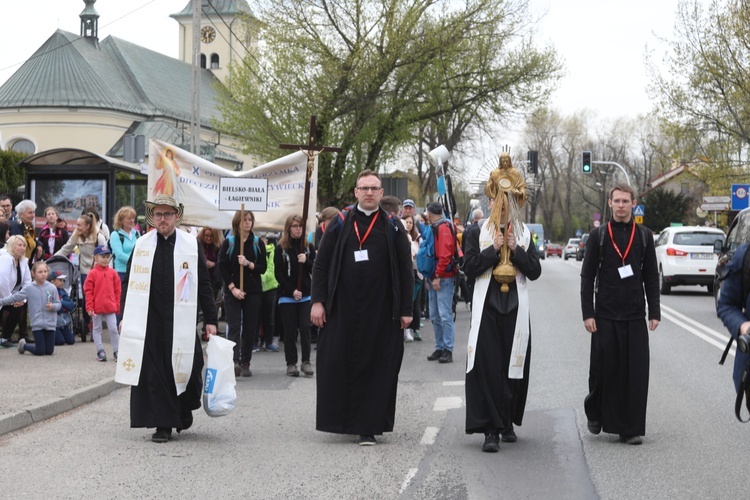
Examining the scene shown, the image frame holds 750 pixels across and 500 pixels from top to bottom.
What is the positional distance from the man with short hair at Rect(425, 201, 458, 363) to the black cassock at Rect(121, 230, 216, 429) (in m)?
5.42

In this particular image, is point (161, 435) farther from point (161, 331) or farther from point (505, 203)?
point (505, 203)

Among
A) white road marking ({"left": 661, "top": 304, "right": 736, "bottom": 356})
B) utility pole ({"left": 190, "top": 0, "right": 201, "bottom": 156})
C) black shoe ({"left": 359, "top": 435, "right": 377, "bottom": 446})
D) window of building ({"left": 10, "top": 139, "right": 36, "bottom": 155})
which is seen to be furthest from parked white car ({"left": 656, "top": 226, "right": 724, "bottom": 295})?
window of building ({"left": 10, "top": 139, "right": 36, "bottom": 155})

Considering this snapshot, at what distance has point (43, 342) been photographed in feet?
45.0

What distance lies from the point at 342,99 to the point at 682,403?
24.4m

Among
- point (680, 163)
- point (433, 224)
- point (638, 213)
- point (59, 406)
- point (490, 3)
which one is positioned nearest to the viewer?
point (59, 406)

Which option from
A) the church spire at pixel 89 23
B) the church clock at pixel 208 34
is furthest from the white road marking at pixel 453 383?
the church clock at pixel 208 34

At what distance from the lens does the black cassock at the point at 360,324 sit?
8359 millimetres

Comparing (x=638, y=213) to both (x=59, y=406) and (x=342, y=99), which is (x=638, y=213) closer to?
(x=342, y=99)

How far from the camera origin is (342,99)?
1323 inches

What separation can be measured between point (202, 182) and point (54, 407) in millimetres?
5770

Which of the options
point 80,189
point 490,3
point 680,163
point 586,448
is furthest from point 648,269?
point 680,163

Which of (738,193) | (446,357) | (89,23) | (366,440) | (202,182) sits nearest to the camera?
(366,440)

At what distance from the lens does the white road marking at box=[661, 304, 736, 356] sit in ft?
52.7

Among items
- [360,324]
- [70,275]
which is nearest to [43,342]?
[70,275]
